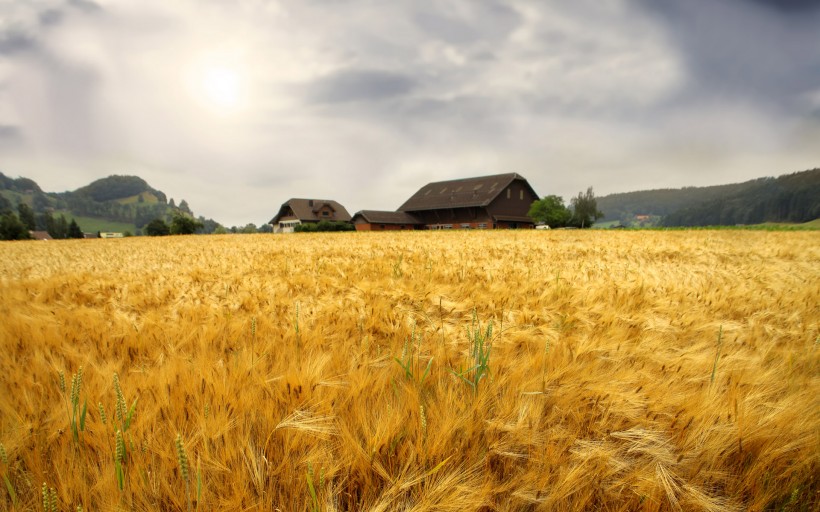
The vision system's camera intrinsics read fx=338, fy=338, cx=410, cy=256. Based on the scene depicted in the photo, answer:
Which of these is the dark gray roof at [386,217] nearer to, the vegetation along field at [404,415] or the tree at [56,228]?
the vegetation along field at [404,415]

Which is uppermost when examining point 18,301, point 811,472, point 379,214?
point 379,214

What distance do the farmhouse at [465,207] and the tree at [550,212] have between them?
183 centimetres

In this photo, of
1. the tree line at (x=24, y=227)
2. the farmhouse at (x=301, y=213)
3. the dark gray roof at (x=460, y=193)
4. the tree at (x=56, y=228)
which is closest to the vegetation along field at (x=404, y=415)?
the dark gray roof at (x=460, y=193)

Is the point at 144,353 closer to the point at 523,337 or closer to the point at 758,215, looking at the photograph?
the point at 523,337

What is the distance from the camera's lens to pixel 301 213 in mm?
65750

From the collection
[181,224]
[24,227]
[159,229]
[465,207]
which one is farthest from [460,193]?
[24,227]

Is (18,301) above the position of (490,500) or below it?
above

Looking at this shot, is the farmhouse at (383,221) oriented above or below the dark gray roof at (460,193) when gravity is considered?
below

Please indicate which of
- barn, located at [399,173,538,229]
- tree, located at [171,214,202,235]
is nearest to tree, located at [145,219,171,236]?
tree, located at [171,214,202,235]

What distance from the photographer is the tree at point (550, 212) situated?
160 feet

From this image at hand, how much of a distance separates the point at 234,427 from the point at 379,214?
5436 cm

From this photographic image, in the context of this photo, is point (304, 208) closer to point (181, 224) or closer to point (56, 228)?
point (181, 224)

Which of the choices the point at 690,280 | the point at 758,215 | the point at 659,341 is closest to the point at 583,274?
the point at 690,280

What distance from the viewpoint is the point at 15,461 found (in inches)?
43.2
